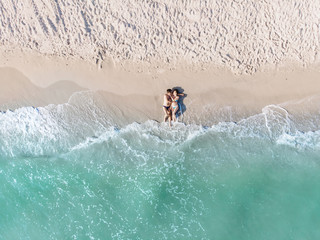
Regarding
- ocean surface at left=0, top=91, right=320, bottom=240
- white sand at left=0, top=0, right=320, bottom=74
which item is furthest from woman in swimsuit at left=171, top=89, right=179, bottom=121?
white sand at left=0, top=0, right=320, bottom=74

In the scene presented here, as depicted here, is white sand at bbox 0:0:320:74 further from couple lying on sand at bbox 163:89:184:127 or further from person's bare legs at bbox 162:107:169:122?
person's bare legs at bbox 162:107:169:122

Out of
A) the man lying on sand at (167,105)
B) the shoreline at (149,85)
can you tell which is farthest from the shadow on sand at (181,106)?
the man lying on sand at (167,105)

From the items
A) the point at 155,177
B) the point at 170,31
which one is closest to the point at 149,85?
the point at 170,31

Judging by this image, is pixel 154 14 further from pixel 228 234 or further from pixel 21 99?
pixel 228 234

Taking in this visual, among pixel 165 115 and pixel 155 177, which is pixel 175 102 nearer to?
pixel 165 115

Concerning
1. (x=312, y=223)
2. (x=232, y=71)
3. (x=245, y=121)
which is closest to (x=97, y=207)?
(x=245, y=121)
